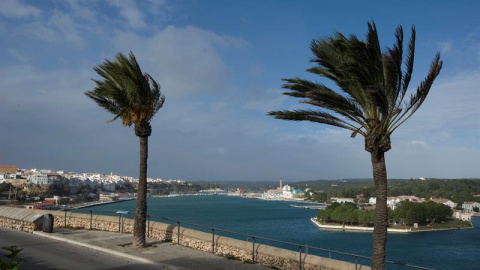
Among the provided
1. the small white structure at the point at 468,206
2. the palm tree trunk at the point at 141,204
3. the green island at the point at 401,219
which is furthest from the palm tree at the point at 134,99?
the small white structure at the point at 468,206

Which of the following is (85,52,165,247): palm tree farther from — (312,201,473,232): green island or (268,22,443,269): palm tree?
(312,201,473,232): green island

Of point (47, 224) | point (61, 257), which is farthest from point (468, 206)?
point (61, 257)

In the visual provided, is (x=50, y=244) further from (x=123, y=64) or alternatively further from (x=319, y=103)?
(x=319, y=103)

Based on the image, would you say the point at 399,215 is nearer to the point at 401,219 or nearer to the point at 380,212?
the point at 401,219

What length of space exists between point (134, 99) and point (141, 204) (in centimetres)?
330

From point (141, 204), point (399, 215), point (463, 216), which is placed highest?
point (141, 204)

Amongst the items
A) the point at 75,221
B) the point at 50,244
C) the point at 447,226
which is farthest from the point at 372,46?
the point at 447,226

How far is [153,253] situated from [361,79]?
7288 mm

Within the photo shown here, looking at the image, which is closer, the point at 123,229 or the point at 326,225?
the point at 123,229

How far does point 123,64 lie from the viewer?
11.3 m

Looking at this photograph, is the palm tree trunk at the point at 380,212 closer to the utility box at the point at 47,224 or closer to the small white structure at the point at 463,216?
the utility box at the point at 47,224

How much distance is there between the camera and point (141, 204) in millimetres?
11781

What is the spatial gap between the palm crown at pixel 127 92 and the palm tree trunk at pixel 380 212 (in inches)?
294

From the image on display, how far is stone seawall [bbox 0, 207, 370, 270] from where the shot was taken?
28.3 feet
